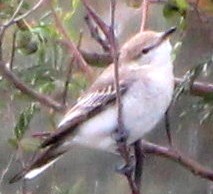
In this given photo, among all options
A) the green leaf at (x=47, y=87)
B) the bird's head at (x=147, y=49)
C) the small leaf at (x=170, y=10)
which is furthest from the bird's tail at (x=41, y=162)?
the small leaf at (x=170, y=10)

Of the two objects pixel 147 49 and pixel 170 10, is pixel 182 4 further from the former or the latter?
pixel 147 49

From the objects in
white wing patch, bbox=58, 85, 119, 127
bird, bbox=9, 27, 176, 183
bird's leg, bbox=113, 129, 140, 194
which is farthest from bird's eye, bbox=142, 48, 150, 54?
bird's leg, bbox=113, 129, 140, 194

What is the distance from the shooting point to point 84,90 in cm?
214

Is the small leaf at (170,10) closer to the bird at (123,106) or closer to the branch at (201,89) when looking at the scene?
the bird at (123,106)

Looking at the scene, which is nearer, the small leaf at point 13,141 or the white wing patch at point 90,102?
the white wing patch at point 90,102

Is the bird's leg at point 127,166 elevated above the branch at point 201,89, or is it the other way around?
the bird's leg at point 127,166

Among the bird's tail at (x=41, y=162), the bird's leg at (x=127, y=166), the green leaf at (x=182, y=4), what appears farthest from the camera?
the bird's tail at (x=41, y=162)

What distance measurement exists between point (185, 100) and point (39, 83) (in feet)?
1.01

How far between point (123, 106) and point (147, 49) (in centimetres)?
17

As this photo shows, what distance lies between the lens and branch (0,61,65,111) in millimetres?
1979

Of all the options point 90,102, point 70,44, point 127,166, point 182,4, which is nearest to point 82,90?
point 90,102

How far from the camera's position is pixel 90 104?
2027 millimetres

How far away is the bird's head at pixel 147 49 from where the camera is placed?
6.55 feet

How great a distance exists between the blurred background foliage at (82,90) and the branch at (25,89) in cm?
3
